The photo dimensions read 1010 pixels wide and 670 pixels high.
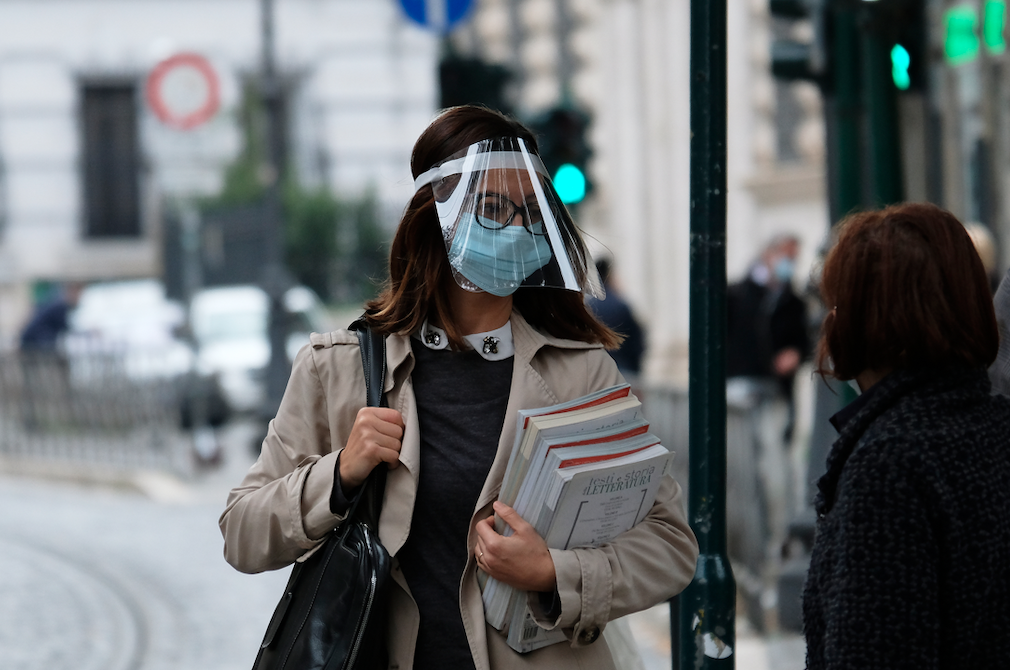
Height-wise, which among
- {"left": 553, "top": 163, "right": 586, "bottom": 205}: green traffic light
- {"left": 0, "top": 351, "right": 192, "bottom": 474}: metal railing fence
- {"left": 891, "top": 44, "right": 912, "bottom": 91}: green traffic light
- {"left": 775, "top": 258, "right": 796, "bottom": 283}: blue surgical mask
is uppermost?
{"left": 891, "top": 44, "right": 912, "bottom": 91}: green traffic light

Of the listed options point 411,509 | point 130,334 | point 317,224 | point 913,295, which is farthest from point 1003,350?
point 317,224

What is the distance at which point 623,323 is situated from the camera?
8.45 m

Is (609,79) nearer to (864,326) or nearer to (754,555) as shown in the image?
(754,555)

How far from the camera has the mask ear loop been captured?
7.32 ft

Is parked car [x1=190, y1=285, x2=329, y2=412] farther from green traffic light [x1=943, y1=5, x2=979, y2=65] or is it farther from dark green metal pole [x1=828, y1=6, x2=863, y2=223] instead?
dark green metal pole [x1=828, y1=6, x2=863, y2=223]

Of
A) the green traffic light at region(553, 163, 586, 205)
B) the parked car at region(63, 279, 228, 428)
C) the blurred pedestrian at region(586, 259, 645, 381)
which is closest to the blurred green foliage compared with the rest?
the parked car at region(63, 279, 228, 428)

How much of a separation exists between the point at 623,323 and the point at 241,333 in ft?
30.0

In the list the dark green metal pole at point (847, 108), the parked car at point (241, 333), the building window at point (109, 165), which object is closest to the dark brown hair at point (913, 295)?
the dark green metal pole at point (847, 108)

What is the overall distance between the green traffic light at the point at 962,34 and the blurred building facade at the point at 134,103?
17.8m

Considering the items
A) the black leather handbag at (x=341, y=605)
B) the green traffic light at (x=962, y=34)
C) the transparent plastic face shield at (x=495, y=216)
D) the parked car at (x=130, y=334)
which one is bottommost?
the parked car at (x=130, y=334)

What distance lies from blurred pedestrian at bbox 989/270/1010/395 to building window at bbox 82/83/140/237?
27.4 metres

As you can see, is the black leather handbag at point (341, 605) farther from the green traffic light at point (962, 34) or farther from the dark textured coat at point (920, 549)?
the green traffic light at point (962, 34)

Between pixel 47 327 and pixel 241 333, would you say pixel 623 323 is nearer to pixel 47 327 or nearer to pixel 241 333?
pixel 47 327

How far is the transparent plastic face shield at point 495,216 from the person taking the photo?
2197mm
